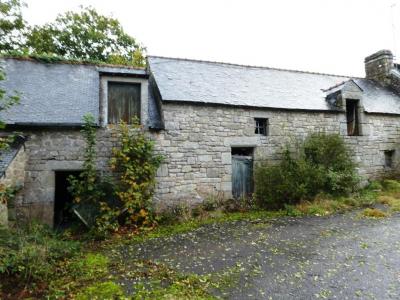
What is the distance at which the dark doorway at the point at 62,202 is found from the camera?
7.23 metres

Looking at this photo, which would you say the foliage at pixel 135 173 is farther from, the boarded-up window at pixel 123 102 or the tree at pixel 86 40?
the tree at pixel 86 40

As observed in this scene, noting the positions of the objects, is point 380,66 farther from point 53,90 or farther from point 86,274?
point 86,274

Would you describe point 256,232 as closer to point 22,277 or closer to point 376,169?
point 22,277

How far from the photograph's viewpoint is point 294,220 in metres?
7.23

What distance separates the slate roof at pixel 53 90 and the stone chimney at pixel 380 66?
12006mm

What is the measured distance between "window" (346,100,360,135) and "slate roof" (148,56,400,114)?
45cm

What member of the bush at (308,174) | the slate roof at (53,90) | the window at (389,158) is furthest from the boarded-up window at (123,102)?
the window at (389,158)

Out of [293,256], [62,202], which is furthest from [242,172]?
[62,202]

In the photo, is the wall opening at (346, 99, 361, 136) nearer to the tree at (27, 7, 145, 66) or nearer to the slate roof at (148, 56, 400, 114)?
the slate roof at (148, 56, 400, 114)

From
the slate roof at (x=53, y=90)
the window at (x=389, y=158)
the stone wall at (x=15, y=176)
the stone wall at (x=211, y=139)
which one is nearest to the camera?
the stone wall at (x=15, y=176)

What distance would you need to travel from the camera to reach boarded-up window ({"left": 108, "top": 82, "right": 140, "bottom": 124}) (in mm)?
7691

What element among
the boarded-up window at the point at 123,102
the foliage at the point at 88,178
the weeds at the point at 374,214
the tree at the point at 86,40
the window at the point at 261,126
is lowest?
the weeds at the point at 374,214

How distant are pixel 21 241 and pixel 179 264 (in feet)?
8.61

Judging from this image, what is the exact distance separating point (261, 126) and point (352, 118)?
440 centimetres
